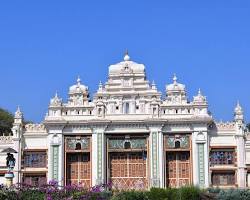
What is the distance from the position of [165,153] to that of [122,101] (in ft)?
18.0

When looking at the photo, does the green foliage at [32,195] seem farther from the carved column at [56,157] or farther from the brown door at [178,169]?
the brown door at [178,169]

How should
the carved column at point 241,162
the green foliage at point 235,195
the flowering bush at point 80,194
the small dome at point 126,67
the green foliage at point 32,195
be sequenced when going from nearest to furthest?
the flowering bush at point 80,194, the green foliage at point 32,195, the green foliage at point 235,195, the carved column at point 241,162, the small dome at point 126,67

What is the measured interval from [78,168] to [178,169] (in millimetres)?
7972

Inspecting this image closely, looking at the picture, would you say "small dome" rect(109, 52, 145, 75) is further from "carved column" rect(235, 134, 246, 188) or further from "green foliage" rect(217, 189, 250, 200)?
"green foliage" rect(217, 189, 250, 200)

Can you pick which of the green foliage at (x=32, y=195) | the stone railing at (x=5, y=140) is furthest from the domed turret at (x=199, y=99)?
the green foliage at (x=32, y=195)

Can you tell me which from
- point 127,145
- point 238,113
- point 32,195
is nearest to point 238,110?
point 238,113

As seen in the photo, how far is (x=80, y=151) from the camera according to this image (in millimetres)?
48500

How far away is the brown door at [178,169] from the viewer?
1887 inches

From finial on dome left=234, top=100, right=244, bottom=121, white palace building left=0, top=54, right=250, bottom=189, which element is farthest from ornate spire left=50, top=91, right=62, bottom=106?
finial on dome left=234, top=100, right=244, bottom=121

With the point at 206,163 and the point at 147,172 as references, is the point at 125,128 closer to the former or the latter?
the point at 147,172

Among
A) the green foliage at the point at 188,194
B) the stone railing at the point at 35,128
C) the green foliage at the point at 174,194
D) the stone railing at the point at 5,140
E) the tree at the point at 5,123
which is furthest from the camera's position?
the tree at the point at 5,123

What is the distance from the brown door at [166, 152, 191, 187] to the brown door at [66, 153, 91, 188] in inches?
251

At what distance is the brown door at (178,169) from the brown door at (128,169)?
1918 mm

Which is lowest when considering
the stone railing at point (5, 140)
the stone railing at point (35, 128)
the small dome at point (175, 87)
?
the stone railing at point (5, 140)
